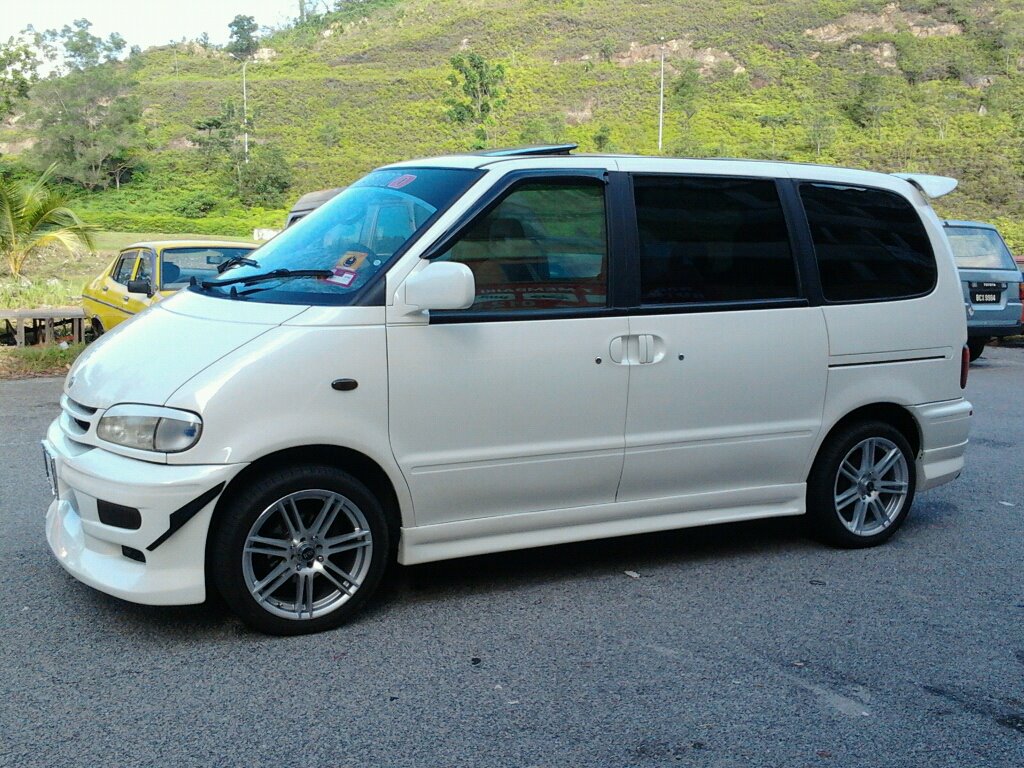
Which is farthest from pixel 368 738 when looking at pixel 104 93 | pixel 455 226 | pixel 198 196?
pixel 104 93

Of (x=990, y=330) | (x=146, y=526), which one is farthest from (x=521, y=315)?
(x=990, y=330)

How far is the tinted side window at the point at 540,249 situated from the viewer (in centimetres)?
464

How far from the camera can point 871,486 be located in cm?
577

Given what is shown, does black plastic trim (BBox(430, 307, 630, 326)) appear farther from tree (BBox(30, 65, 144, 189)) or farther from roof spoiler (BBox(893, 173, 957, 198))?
tree (BBox(30, 65, 144, 189))

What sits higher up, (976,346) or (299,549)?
(299,549)

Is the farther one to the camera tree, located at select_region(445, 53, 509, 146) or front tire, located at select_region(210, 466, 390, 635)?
tree, located at select_region(445, 53, 509, 146)

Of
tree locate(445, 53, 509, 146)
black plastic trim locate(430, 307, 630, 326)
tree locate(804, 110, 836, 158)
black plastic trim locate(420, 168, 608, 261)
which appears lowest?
black plastic trim locate(430, 307, 630, 326)

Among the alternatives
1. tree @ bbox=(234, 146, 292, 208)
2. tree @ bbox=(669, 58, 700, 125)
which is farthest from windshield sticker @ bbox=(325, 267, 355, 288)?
tree @ bbox=(669, 58, 700, 125)

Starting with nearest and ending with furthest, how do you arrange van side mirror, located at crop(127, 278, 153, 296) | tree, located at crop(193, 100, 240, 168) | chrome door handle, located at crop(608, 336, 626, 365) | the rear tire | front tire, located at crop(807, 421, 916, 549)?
chrome door handle, located at crop(608, 336, 626, 365)
front tire, located at crop(807, 421, 916, 549)
van side mirror, located at crop(127, 278, 153, 296)
the rear tire
tree, located at crop(193, 100, 240, 168)

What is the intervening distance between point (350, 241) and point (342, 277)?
1.05 feet

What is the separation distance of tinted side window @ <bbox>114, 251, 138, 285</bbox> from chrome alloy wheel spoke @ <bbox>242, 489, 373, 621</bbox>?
28.0 ft

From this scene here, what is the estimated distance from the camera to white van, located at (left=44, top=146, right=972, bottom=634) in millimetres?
4188

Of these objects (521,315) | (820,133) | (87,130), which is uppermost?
Answer: (87,130)

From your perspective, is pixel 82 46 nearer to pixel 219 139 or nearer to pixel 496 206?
pixel 219 139
